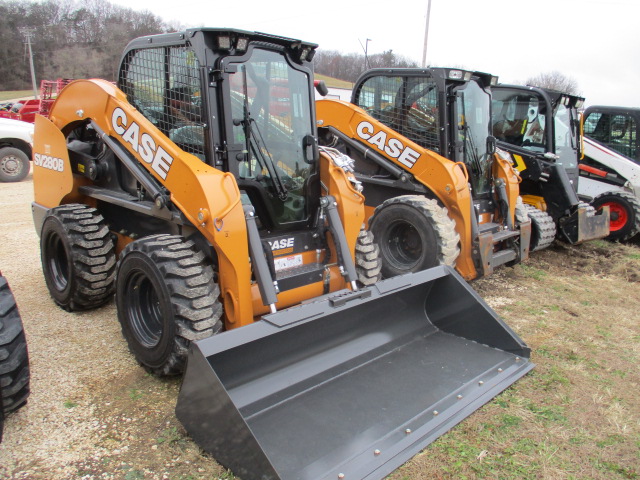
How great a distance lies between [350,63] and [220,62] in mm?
33163

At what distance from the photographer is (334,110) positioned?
614cm

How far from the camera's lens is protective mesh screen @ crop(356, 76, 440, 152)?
18.8ft

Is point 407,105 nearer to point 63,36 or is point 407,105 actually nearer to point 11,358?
point 11,358

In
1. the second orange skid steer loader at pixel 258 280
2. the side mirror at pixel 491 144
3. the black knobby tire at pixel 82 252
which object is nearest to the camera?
the second orange skid steer loader at pixel 258 280

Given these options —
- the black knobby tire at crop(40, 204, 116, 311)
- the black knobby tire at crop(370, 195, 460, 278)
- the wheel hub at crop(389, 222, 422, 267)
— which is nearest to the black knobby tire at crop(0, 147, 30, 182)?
the black knobby tire at crop(40, 204, 116, 311)

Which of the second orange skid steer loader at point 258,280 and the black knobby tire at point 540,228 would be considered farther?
the black knobby tire at point 540,228

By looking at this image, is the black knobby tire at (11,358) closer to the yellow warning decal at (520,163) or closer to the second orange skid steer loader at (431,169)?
the second orange skid steer loader at (431,169)

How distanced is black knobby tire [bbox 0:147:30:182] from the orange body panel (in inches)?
347

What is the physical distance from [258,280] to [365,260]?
125cm

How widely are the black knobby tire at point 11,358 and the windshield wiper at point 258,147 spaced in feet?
5.71

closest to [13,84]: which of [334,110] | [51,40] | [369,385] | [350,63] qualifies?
[51,40]

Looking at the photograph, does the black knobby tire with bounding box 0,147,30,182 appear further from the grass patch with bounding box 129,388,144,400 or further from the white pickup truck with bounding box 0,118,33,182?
the grass patch with bounding box 129,388,144,400

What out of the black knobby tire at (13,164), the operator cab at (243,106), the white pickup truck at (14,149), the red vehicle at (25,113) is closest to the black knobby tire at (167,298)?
the operator cab at (243,106)

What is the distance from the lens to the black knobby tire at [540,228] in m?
6.72
